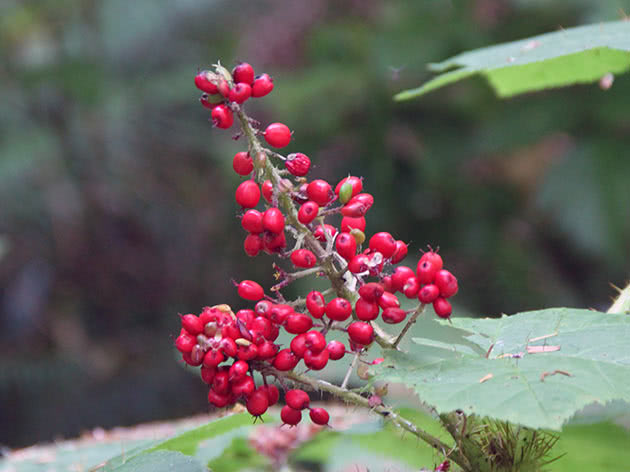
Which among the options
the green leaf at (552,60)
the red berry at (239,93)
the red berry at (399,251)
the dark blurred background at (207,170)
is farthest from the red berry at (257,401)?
the dark blurred background at (207,170)

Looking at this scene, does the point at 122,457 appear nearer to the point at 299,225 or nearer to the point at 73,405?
the point at 299,225

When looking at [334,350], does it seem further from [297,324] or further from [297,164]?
[297,164]

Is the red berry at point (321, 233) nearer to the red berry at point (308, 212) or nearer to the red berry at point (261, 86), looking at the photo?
the red berry at point (308, 212)

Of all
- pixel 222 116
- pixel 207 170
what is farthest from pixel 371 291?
pixel 207 170

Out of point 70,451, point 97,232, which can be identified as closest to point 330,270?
point 70,451

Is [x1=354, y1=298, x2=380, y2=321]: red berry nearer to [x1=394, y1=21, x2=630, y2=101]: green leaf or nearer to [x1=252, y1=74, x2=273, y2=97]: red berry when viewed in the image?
Result: [x1=252, y1=74, x2=273, y2=97]: red berry
